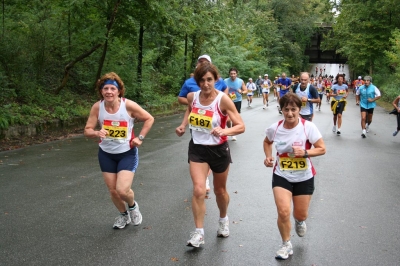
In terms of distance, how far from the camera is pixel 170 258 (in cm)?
483

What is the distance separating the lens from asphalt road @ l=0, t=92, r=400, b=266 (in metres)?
4.95

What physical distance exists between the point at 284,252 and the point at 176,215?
6.36 ft

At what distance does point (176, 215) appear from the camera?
6.40m

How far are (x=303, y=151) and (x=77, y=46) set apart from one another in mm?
15293

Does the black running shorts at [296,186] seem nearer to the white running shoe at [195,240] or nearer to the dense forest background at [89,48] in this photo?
the white running shoe at [195,240]

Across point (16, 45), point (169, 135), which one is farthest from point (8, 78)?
point (169, 135)

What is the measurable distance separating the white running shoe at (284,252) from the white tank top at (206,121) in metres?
1.24

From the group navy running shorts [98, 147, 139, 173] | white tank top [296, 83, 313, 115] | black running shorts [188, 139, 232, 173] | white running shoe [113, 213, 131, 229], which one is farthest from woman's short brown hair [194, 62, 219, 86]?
white tank top [296, 83, 313, 115]

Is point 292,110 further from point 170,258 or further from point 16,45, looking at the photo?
point 16,45

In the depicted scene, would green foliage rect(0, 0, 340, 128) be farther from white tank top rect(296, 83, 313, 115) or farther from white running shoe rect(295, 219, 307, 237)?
white running shoe rect(295, 219, 307, 237)

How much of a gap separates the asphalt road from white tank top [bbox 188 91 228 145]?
112 centimetres

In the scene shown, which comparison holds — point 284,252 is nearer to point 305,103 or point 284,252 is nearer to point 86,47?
point 305,103

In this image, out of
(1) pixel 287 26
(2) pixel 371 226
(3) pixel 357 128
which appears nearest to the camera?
(2) pixel 371 226

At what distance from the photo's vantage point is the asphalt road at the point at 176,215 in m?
4.95
